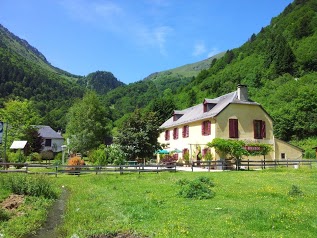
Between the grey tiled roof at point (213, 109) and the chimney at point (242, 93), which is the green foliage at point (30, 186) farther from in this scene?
the chimney at point (242, 93)

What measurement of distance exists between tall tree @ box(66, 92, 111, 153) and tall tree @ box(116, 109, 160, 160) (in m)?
19.0

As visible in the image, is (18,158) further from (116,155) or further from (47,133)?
(47,133)

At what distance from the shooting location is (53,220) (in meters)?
11.7

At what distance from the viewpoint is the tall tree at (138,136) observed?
3259 cm

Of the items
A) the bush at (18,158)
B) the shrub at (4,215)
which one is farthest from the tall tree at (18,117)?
the shrub at (4,215)

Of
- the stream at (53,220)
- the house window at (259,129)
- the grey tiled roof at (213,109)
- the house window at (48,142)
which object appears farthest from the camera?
the house window at (48,142)

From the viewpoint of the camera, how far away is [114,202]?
1388 centimetres

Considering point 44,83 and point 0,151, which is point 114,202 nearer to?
point 0,151

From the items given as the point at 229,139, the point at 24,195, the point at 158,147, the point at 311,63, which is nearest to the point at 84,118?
the point at 158,147

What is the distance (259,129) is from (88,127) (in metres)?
26.5

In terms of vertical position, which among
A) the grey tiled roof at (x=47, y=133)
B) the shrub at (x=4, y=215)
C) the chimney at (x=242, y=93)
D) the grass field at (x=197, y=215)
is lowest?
the shrub at (x=4, y=215)

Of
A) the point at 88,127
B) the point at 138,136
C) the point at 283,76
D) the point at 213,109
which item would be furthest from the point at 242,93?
the point at 283,76

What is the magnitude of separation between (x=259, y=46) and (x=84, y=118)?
79300 mm

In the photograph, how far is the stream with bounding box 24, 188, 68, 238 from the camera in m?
9.81
